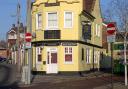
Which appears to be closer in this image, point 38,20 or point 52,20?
point 52,20

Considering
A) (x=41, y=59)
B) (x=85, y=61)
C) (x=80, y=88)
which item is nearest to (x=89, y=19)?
(x=85, y=61)

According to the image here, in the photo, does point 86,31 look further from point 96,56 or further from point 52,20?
point 96,56

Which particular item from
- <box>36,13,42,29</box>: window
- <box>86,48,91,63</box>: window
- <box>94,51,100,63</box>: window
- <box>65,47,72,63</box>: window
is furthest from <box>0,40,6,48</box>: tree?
<box>65,47,72,63</box>: window

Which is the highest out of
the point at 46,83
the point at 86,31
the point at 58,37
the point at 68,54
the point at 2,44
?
the point at 86,31

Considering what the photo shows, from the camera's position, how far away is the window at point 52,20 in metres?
46.1

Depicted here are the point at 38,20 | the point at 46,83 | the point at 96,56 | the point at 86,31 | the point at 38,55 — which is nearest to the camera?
the point at 46,83

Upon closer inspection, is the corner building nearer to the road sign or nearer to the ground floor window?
the ground floor window

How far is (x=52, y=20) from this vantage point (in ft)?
151

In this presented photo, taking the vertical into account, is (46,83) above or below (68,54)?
below

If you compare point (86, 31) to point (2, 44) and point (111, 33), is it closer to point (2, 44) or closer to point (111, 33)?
point (111, 33)

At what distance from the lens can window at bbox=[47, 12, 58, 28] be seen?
151 ft

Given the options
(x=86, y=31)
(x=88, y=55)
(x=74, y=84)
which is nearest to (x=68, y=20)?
(x=86, y=31)

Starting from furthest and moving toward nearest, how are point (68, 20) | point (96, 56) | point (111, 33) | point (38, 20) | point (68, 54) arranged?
point (96, 56) < point (38, 20) < point (68, 20) < point (68, 54) < point (111, 33)

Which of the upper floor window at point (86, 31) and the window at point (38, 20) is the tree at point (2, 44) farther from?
the window at point (38, 20)
